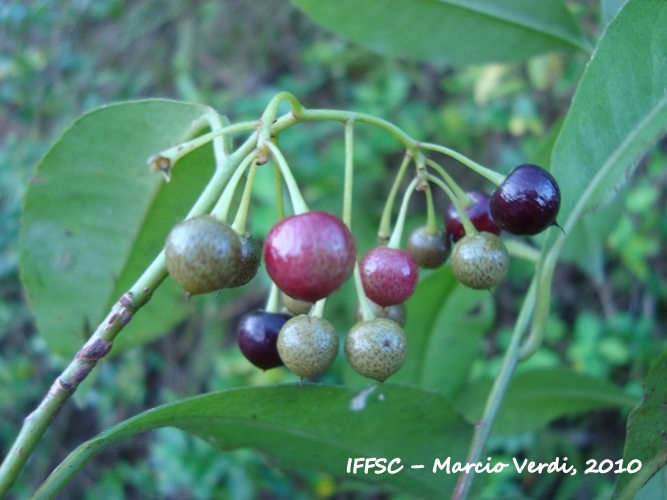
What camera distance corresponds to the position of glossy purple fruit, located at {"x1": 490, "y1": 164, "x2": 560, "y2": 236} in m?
1.09

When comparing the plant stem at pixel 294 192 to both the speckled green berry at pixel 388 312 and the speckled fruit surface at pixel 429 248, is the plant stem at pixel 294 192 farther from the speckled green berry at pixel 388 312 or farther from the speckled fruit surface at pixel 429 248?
the speckled fruit surface at pixel 429 248

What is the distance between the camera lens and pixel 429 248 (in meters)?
1.38

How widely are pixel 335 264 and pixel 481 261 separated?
0.38 metres

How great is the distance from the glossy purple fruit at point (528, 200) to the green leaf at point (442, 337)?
3.10 ft

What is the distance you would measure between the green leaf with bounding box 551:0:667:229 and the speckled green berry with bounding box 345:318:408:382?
533 millimetres

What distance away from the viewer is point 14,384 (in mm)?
4391

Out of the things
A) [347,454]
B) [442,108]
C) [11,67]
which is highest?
[11,67]

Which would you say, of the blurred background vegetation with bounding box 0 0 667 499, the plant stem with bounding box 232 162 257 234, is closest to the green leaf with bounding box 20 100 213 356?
the plant stem with bounding box 232 162 257 234

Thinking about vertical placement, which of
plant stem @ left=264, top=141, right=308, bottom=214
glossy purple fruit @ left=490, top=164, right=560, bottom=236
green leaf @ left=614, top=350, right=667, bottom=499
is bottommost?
green leaf @ left=614, top=350, right=667, bottom=499

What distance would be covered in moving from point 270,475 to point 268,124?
3086 millimetres

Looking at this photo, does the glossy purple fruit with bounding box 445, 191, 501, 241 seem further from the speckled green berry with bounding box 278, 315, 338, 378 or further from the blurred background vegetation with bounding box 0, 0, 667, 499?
the blurred background vegetation with bounding box 0, 0, 667, 499

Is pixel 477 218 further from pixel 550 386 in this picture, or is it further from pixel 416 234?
pixel 550 386

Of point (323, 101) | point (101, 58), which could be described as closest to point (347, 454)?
point (323, 101)

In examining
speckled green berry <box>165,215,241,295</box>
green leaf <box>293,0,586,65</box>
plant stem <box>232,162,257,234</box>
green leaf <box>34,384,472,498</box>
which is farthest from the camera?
green leaf <box>293,0,586,65</box>
